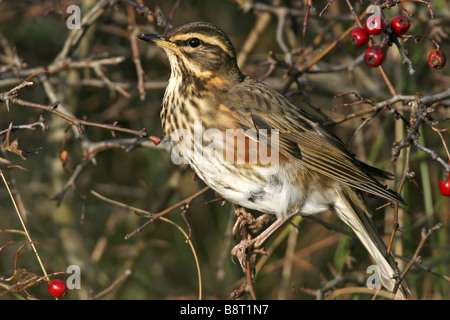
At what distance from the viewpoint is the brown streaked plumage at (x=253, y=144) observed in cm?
396

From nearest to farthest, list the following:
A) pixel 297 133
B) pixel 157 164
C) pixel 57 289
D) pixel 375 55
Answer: pixel 57 289
pixel 375 55
pixel 297 133
pixel 157 164

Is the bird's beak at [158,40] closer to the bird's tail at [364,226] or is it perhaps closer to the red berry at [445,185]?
the bird's tail at [364,226]

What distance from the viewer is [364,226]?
4246mm

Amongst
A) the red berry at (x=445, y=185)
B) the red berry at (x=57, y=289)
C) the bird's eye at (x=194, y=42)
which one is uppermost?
the bird's eye at (x=194, y=42)

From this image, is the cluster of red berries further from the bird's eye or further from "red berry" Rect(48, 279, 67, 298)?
"red berry" Rect(48, 279, 67, 298)

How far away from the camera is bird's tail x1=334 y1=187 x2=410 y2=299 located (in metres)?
4.19

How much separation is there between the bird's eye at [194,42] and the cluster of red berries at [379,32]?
3.75 ft

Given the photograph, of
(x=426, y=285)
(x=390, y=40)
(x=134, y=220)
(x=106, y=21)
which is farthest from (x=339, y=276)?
(x=106, y=21)

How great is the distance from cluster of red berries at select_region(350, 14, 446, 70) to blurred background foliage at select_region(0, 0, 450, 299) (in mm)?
1288

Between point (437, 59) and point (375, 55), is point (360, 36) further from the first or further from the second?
point (437, 59)

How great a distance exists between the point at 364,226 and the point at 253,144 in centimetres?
100

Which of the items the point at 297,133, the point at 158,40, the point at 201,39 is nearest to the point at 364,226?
the point at 297,133

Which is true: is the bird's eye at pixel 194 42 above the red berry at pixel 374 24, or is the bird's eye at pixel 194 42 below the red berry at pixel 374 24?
above
